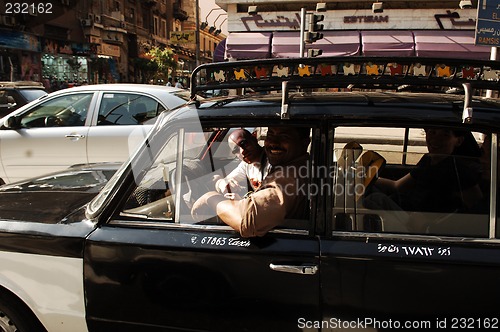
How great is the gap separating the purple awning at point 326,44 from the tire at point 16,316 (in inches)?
656

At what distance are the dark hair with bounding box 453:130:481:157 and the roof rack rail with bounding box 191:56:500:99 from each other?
0.28 metres

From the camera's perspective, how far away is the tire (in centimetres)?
206

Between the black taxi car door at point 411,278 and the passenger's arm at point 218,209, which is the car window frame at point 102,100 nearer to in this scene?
the passenger's arm at point 218,209

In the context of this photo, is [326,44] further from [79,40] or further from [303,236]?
[79,40]

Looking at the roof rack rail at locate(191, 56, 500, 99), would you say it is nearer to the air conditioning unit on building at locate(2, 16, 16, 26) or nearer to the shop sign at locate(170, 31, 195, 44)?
the air conditioning unit on building at locate(2, 16, 16, 26)

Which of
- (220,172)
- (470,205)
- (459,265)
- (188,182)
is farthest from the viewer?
(220,172)

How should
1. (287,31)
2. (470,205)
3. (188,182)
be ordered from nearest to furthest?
1. (470,205)
2. (188,182)
3. (287,31)

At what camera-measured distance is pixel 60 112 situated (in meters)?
5.98

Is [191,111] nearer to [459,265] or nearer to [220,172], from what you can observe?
[220,172]

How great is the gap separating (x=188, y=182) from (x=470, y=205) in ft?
4.40

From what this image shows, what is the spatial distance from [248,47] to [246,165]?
16430 mm

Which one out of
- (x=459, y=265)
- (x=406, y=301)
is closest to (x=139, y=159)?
(x=406, y=301)

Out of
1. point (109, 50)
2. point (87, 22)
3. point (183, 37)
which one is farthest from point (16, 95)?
point (109, 50)

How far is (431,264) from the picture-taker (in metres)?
1.67
